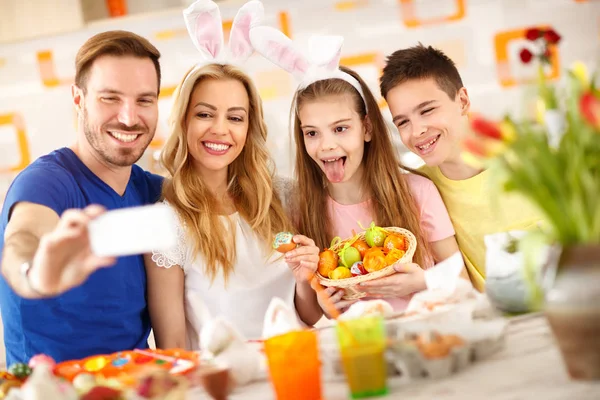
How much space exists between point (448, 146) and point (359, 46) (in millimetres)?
1599

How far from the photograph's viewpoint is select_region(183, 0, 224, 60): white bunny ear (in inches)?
88.1

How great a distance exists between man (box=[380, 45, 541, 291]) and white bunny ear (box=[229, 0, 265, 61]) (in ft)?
1.66

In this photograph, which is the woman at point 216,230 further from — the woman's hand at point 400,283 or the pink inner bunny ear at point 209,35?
the woman's hand at point 400,283

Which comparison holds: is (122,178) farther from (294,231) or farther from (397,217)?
(397,217)

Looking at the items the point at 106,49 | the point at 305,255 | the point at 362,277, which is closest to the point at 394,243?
the point at 362,277

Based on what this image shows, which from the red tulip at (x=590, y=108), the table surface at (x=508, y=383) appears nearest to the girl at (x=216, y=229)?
the table surface at (x=508, y=383)

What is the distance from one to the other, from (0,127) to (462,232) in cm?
292

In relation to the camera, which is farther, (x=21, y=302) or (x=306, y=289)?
(x=306, y=289)

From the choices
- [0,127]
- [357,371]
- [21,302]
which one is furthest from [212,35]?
[0,127]

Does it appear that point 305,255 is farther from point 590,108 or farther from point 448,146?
point 590,108

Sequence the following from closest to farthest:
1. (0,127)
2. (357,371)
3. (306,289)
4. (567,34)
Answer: (357,371), (306,289), (567,34), (0,127)

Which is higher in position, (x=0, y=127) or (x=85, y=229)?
(x=0, y=127)

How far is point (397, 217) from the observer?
227cm

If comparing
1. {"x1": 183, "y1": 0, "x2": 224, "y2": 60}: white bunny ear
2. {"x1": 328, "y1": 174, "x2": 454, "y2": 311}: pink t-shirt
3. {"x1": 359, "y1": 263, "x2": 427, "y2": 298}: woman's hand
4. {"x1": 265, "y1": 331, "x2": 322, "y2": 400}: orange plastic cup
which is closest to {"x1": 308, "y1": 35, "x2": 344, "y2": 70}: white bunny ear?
{"x1": 183, "y1": 0, "x2": 224, "y2": 60}: white bunny ear
